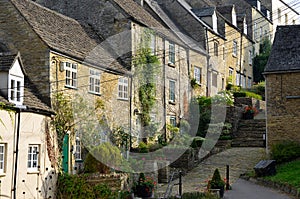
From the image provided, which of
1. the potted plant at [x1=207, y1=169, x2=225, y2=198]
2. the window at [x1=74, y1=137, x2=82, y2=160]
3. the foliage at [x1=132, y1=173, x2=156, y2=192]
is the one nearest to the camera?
the potted plant at [x1=207, y1=169, x2=225, y2=198]

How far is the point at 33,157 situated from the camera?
21.2 m

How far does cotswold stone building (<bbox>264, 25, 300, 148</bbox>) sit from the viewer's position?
27922 mm

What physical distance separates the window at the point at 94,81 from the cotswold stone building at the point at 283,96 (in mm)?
9319

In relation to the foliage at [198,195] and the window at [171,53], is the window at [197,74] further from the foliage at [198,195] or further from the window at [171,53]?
the foliage at [198,195]

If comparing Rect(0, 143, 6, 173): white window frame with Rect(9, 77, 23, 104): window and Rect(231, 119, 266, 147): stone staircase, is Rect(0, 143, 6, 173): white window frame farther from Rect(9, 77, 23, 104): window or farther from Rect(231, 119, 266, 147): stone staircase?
Rect(231, 119, 266, 147): stone staircase

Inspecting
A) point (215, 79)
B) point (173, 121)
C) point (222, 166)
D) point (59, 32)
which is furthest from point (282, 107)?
point (215, 79)

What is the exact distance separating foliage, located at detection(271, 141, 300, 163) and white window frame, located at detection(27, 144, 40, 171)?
1257 cm

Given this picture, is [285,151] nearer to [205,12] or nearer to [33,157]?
[33,157]

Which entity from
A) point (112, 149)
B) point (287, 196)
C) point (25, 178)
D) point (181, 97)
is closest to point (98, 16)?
point (181, 97)

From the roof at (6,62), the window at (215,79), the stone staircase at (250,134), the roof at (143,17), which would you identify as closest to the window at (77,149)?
the roof at (6,62)

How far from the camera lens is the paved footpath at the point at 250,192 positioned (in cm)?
2064

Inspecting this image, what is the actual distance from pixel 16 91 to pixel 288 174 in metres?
12.6

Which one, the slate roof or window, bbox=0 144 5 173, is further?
the slate roof

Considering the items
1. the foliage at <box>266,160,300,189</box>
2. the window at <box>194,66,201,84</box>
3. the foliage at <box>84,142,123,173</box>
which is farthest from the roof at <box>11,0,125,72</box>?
the window at <box>194,66,201,84</box>
